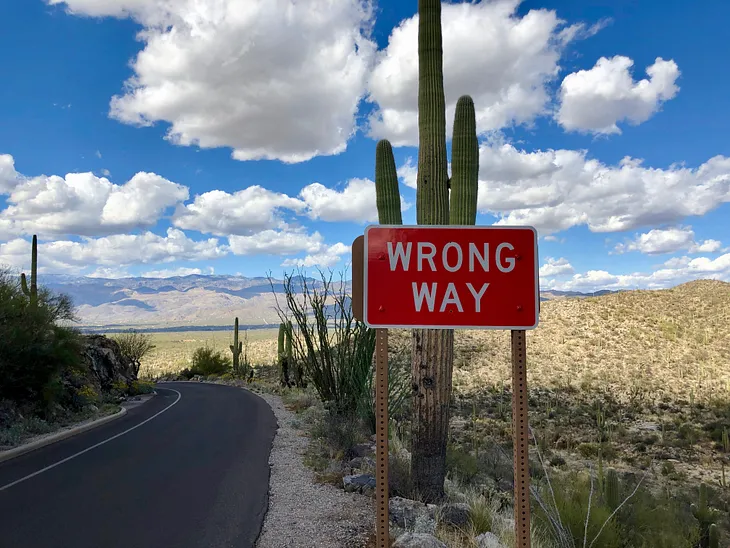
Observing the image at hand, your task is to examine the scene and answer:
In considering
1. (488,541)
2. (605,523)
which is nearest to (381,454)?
(488,541)

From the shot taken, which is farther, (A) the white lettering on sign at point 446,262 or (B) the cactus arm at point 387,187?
(B) the cactus arm at point 387,187

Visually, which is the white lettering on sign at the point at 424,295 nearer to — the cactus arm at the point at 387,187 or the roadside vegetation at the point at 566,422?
the roadside vegetation at the point at 566,422

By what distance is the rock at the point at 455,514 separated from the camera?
623cm

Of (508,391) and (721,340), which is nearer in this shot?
(508,391)

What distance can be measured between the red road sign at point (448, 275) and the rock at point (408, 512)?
346 cm

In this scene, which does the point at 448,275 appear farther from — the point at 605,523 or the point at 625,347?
the point at 625,347


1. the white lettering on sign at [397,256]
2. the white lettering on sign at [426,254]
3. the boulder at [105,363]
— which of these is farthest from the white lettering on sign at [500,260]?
the boulder at [105,363]

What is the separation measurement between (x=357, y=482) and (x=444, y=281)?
18.6 ft

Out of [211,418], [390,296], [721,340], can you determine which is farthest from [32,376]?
[721,340]

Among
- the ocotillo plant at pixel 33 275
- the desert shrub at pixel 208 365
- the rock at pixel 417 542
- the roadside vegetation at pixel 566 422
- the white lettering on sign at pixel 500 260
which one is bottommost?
the desert shrub at pixel 208 365

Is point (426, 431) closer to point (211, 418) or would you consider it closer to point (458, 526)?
point (458, 526)

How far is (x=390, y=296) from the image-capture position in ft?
11.8

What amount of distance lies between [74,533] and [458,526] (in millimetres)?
4663

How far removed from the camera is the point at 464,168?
26.6 feet
